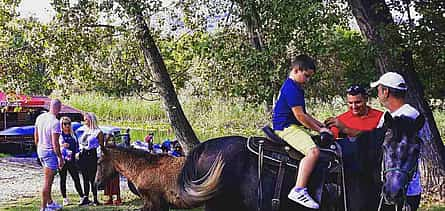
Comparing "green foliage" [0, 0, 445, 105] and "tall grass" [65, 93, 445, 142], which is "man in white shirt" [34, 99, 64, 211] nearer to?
"green foliage" [0, 0, 445, 105]

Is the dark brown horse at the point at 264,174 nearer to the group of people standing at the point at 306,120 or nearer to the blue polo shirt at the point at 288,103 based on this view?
A: the group of people standing at the point at 306,120

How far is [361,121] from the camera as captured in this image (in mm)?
5539

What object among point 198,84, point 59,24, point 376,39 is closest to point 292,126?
point 376,39

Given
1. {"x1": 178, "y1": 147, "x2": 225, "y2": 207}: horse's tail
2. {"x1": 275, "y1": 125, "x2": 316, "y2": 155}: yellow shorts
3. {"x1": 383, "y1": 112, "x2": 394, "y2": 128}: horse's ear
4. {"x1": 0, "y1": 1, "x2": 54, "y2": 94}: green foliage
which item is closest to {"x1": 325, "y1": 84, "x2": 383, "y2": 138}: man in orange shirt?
{"x1": 275, "y1": 125, "x2": 316, "y2": 155}: yellow shorts

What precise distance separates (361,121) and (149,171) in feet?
9.23

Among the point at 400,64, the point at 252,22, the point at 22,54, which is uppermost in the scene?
the point at 252,22

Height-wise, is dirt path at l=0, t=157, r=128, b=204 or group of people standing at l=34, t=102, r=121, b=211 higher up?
group of people standing at l=34, t=102, r=121, b=211

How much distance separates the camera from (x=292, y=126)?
16.0 feet

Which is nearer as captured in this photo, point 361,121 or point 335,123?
point 335,123

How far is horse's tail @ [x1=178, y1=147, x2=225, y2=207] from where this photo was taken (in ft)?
16.3

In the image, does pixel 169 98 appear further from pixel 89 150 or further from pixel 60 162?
pixel 60 162

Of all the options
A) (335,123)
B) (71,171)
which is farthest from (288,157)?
(71,171)

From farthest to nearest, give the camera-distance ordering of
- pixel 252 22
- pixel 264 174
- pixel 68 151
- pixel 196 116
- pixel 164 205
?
pixel 196 116 → pixel 252 22 → pixel 68 151 → pixel 164 205 → pixel 264 174

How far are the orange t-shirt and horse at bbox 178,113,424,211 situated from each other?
0.83 meters
